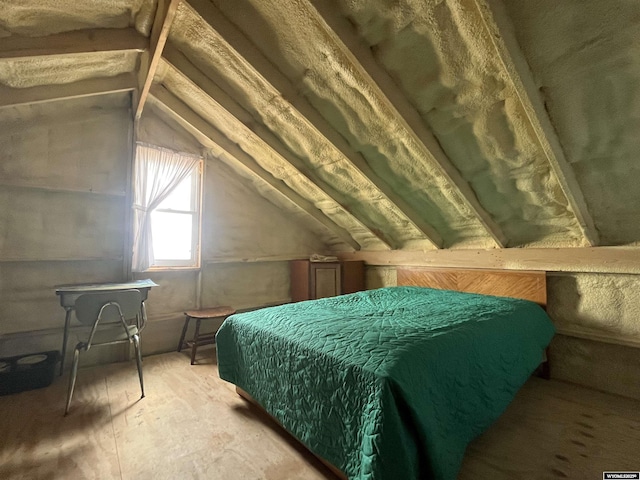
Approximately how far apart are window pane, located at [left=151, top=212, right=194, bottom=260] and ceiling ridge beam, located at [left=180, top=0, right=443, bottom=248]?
1540 millimetres

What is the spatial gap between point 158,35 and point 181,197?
6.00 ft

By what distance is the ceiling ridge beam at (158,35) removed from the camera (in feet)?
5.57

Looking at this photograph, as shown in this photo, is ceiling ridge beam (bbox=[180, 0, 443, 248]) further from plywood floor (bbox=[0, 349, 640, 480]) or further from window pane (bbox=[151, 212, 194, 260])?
plywood floor (bbox=[0, 349, 640, 480])

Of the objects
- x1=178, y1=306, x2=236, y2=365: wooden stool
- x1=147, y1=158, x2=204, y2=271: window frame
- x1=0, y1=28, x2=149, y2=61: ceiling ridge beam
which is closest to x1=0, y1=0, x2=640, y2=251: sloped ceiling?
x1=0, y1=28, x2=149, y2=61: ceiling ridge beam

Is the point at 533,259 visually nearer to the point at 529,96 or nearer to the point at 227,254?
the point at 529,96

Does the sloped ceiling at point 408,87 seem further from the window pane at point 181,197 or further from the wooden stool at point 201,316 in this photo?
the wooden stool at point 201,316

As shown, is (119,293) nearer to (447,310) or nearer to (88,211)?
(88,211)

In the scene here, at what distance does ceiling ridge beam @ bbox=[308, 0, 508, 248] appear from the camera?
5.22 feet

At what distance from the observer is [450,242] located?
126 inches

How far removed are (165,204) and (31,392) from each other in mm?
1916

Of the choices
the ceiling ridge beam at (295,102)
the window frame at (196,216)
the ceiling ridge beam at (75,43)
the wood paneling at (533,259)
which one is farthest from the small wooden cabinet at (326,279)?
the ceiling ridge beam at (75,43)

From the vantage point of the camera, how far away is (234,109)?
250 centimetres

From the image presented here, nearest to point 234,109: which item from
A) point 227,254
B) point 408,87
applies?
point 408,87

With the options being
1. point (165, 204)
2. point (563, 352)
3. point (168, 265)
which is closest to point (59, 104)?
point (165, 204)
